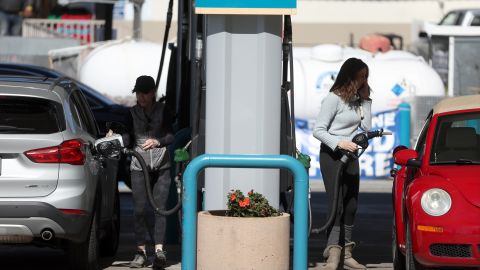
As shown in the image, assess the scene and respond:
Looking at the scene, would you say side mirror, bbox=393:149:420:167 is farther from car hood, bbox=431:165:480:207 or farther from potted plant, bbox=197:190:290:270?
potted plant, bbox=197:190:290:270

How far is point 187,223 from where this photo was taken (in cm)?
919

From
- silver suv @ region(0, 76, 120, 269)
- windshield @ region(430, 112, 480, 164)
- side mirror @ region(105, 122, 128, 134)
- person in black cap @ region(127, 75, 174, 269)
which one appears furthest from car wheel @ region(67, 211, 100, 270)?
windshield @ region(430, 112, 480, 164)

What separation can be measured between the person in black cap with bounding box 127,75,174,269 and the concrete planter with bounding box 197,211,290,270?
95.4 inches

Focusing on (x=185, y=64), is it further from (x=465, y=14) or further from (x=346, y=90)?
(x=465, y=14)

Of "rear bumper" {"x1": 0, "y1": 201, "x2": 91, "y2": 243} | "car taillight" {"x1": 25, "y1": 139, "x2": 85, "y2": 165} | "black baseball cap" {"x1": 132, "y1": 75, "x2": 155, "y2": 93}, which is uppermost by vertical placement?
"black baseball cap" {"x1": 132, "y1": 75, "x2": 155, "y2": 93}

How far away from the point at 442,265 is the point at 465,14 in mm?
25349

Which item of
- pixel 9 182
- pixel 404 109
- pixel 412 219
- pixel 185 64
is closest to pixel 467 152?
pixel 412 219

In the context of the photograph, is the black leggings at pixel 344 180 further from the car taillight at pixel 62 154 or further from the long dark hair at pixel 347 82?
the car taillight at pixel 62 154

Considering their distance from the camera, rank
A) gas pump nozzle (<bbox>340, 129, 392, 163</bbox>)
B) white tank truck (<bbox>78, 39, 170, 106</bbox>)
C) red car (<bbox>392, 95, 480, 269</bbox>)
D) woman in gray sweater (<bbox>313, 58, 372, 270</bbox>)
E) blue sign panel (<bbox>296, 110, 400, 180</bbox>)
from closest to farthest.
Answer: red car (<bbox>392, 95, 480, 269</bbox>) → gas pump nozzle (<bbox>340, 129, 392, 163</bbox>) → woman in gray sweater (<bbox>313, 58, 372, 270</bbox>) → blue sign panel (<bbox>296, 110, 400, 180</bbox>) → white tank truck (<bbox>78, 39, 170, 106</bbox>)

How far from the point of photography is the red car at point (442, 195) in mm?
9250

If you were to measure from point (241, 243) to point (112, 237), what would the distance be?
3645 mm

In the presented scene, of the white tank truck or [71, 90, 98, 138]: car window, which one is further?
the white tank truck

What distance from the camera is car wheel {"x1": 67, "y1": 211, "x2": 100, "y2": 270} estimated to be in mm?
10805

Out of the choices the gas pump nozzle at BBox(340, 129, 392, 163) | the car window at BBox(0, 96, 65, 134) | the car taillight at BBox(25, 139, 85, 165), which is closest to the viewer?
the car taillight at BBox(25, 139, 85, 165)
